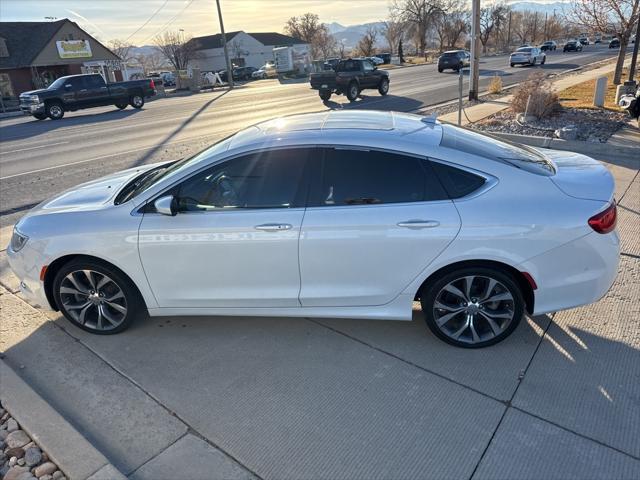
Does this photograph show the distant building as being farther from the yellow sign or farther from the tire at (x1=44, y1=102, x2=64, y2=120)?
the tire at (x1=44, y1=102, x2=64, y2=120)

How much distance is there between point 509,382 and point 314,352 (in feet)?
4.42

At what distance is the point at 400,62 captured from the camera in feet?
200

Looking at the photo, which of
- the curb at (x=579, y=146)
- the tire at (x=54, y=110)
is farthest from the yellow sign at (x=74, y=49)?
the curb at (x=579, y=146)

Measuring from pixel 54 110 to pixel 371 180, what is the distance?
2297cm

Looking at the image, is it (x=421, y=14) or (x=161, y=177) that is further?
(x=421, y=14)

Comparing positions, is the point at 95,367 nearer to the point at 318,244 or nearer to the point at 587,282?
the point at 318,244

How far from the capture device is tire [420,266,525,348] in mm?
3227

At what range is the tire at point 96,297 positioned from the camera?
3602mm

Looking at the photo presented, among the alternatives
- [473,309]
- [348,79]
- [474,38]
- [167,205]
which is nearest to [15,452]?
[167,205]

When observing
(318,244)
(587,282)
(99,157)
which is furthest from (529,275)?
(99,157)

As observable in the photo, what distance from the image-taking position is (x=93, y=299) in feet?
12.1

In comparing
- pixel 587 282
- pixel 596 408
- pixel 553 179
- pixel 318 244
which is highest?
pixel 553 179

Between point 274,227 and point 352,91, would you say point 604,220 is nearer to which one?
point 274,227

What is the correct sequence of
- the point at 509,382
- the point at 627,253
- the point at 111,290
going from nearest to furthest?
the point at 509,382 → the point at 111,290 → the point at 627,253
